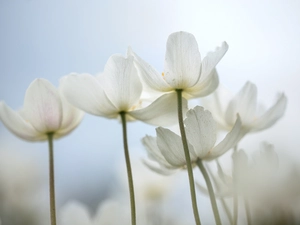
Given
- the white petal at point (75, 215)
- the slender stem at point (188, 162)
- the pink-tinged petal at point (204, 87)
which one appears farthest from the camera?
the white petal at point (75, 215)

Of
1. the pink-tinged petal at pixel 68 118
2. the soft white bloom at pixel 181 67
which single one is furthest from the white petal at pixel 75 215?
the soft white bloom at pixel 181 67

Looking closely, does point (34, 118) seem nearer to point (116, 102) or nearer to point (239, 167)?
point (116, 102)

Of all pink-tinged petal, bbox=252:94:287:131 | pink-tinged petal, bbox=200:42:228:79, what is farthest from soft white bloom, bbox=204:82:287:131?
pink-tinged petal, bbox=200:42:228:79

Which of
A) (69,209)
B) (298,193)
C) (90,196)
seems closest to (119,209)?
(69,209)

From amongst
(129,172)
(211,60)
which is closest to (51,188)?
(129,172)

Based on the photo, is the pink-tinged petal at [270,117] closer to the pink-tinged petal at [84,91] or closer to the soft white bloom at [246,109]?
the soft white bloom at [246,109]

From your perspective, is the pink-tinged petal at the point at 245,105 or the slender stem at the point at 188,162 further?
the pink-tinged petal at the point at 245,105

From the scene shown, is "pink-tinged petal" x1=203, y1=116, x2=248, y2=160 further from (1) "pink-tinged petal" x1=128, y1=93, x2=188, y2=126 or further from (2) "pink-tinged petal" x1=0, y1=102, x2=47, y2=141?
(2) "pink-tinged petal" x1=0, y1=102, x2=47, y2=141
